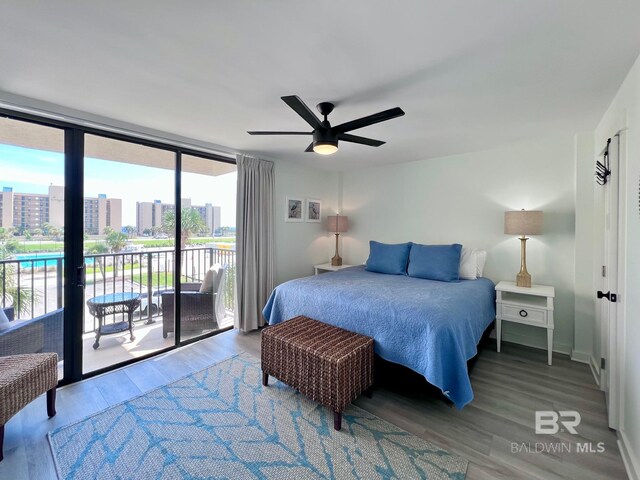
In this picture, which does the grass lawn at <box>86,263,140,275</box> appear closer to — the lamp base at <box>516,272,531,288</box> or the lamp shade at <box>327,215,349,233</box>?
the lamp shade at <box>327,215,349,233</box>

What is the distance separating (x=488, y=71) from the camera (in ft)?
5.85

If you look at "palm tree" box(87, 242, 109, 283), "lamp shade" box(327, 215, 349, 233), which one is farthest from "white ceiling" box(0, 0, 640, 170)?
"lamp shade" box(327, 215, 349, 233)

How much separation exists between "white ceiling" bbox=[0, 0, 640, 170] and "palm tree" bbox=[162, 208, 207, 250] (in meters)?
1.03

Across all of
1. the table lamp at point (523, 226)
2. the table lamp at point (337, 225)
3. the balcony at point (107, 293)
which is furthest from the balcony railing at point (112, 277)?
the table lamp at point (523, 226)

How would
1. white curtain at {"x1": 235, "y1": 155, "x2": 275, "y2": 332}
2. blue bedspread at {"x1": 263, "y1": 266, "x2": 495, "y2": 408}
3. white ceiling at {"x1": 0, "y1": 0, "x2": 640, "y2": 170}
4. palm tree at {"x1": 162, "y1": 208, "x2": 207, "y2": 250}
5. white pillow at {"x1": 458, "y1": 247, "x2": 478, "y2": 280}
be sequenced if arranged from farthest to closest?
white curtain at {"x1": 235, "y1": 155, "x2": 275, "y2": 332} < white pillow at {"x1": 458, "y1": 247, "x2": 478, "y2": 280} < palm tree at {"x1": 162, "y1": 208, "x2": 207, "y2": 250} < blue bedspread at {"x1": 263, "y1": 266, "x2": 495, "y2": 408} < white ceiling at {"x1": 0, "y1": 0, "x2": 640, "y2": 170}

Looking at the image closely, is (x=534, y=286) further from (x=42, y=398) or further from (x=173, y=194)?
(x=42, y=398)

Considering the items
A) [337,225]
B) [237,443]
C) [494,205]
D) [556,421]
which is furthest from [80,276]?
[494,205]

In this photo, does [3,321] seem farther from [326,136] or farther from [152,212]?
[326,136]

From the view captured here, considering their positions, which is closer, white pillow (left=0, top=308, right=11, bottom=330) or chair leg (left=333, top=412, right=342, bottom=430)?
chair leg (left=333, top=412, right=342, bottom=430)

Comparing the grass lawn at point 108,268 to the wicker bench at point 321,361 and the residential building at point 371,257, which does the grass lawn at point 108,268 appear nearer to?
the residential building at point 371,257

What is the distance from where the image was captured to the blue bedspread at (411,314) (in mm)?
1942

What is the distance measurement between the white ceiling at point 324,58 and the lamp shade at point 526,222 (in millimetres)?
890

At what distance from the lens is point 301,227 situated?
15.0 feet

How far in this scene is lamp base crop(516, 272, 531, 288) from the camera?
122 inches
